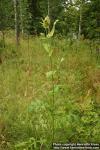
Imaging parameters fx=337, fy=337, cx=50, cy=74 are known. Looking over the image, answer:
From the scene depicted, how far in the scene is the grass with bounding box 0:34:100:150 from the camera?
190 inches

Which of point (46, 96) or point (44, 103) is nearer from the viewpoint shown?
point (44, 103)

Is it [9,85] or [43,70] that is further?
[43,70]

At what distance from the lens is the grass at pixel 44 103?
482cm

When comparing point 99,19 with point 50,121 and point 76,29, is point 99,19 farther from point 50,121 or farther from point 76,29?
point 50,121

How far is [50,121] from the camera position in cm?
495

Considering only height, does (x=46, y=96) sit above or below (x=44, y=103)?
below

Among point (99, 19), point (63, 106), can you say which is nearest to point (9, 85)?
point (63, 106)

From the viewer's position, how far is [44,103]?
4641 mm

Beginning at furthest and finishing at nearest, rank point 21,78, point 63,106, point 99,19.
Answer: point 99,19 → point 21,78 → point 63,106

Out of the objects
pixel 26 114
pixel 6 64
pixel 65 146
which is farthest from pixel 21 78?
pixel 65 146

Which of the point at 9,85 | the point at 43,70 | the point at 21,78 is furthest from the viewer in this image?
the point at 43,70

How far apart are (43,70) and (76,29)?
1298cm

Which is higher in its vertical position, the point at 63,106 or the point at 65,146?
the point at 63,106

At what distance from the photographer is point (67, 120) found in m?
4.86
